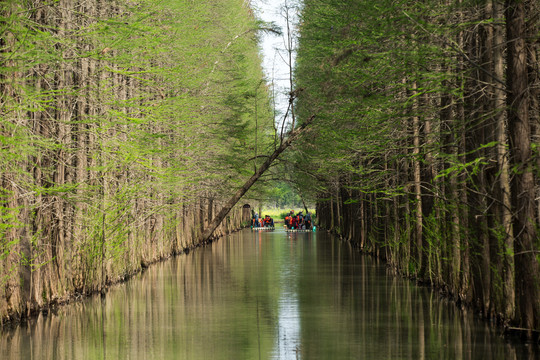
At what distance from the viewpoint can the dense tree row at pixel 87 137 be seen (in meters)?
11.1

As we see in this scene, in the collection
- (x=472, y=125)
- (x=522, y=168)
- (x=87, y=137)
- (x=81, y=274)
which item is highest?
(x=87, y=137)

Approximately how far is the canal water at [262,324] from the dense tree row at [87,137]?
3.25 feet

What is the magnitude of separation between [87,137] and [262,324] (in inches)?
272

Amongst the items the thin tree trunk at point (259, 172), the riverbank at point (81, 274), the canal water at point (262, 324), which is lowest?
the canal water at point (262, 324)

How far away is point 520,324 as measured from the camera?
1100cm

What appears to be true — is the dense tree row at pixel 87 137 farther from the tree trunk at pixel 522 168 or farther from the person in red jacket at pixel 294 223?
the person in red jacket at pixel 294 223

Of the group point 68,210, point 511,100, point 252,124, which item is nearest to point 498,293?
point 511,100

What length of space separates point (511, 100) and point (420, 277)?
9.46 metres

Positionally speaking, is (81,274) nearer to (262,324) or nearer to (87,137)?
(87,137)

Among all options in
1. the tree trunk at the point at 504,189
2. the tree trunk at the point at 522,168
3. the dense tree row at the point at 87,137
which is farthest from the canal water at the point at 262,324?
the dense tree row at the point at 87,137

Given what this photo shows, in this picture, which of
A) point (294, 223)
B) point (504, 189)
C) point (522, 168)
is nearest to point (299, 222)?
point (294, 223)

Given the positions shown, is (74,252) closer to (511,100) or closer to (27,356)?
(27,356)

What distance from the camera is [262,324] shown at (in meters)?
13.5

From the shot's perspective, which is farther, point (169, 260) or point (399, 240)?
point (169, 260)
